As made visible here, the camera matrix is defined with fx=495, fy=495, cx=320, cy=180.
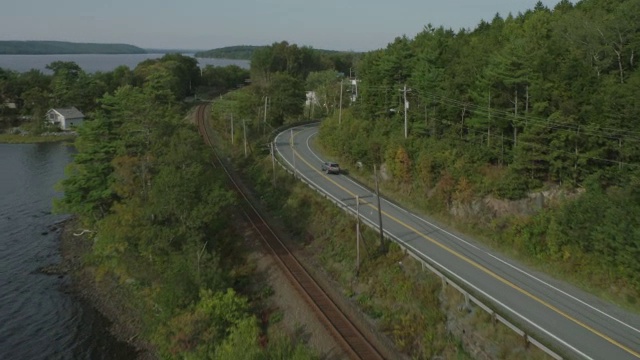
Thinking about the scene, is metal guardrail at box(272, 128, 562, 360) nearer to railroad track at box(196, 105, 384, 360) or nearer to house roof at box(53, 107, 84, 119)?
railroad track at box(196, 105, 384, 360)

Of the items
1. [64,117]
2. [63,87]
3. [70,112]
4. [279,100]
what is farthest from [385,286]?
[63,87]

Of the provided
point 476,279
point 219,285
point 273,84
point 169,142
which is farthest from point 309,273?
point 273,84

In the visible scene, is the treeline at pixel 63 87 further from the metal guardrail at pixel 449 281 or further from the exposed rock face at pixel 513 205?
the exposed rock face at pixel 513 205

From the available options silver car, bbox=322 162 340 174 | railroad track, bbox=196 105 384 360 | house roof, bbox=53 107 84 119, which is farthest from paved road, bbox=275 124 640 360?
house roof, bbox=53 107 84 119

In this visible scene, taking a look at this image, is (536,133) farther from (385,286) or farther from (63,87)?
(63,87)

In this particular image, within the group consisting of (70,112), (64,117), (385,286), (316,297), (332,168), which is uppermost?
(70,112)

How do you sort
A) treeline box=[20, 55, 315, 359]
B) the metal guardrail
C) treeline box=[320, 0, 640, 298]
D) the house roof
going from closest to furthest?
the metal guardrail
treeline box=[20, 55, 315, 359]
treeline box=[320, 0, 640, 298]
the house roof
